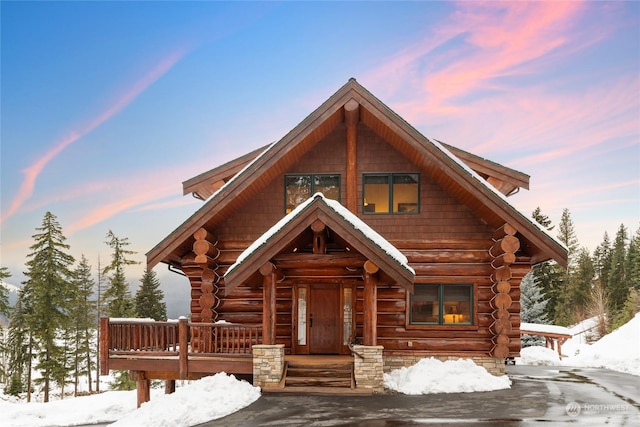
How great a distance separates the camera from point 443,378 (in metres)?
13.6

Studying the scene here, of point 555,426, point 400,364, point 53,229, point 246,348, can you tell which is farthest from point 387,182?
point 53,229

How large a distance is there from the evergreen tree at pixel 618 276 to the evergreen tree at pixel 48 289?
54521mm

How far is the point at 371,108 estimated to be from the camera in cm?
1488

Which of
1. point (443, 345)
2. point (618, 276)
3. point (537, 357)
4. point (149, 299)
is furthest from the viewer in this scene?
point (618, 276)

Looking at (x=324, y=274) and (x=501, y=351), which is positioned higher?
(x=324, y=274)

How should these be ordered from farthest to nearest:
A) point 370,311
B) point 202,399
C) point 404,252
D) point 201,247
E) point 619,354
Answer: point 619,354 < point 404,252 < point 201,247 < point 370,311 < point 202,399

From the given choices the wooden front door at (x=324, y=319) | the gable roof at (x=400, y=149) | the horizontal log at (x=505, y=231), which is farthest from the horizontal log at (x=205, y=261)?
the horizontal log at (x=505, y=231)

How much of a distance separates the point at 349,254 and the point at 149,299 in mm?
Result: 43312

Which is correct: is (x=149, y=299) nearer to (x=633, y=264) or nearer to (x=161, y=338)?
(x=161, y=338)

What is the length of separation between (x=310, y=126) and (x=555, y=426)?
1008 centimetres

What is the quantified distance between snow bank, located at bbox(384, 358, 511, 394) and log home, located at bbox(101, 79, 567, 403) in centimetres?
81

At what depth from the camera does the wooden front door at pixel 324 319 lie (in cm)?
1545

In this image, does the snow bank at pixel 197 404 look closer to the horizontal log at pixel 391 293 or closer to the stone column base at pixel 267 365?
the stone column base at pixel 267 365

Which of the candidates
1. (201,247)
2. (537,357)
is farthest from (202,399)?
(537,357)
